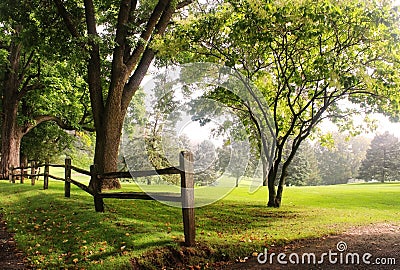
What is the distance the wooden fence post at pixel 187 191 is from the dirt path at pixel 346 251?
3.10 feet

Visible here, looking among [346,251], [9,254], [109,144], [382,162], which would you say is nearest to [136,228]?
[9,254]

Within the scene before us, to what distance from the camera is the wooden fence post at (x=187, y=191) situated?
6957mm

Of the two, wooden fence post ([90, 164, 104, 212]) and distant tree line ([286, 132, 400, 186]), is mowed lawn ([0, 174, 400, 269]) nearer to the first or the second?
wooden fence post ([90, 164, 104, 212])

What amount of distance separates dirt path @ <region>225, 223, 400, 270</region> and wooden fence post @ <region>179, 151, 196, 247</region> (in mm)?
946

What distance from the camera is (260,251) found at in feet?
24.2

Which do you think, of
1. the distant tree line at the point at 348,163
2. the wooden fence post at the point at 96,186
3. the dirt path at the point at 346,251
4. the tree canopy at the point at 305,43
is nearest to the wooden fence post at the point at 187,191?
the dirt path at the point at 346,251

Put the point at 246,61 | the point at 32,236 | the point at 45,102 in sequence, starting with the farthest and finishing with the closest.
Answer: the point at 45,102, the point at 246,61, the point at 32,236

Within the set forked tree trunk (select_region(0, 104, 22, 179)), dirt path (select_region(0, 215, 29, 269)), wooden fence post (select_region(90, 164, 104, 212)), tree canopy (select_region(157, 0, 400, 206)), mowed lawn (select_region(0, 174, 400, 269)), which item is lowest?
dirt path (select_region(0, 215, 29, 269))

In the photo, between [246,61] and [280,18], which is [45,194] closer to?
[246,61]

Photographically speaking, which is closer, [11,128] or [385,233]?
[385,233]

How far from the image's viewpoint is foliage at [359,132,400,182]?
51453 mm

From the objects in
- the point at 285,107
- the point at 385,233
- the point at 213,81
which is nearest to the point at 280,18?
the point at 213,81

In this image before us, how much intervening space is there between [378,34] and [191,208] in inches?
290

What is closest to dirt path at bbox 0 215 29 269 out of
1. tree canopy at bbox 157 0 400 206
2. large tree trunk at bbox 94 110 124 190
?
large tree trunk at bbox 94 110 124 190
